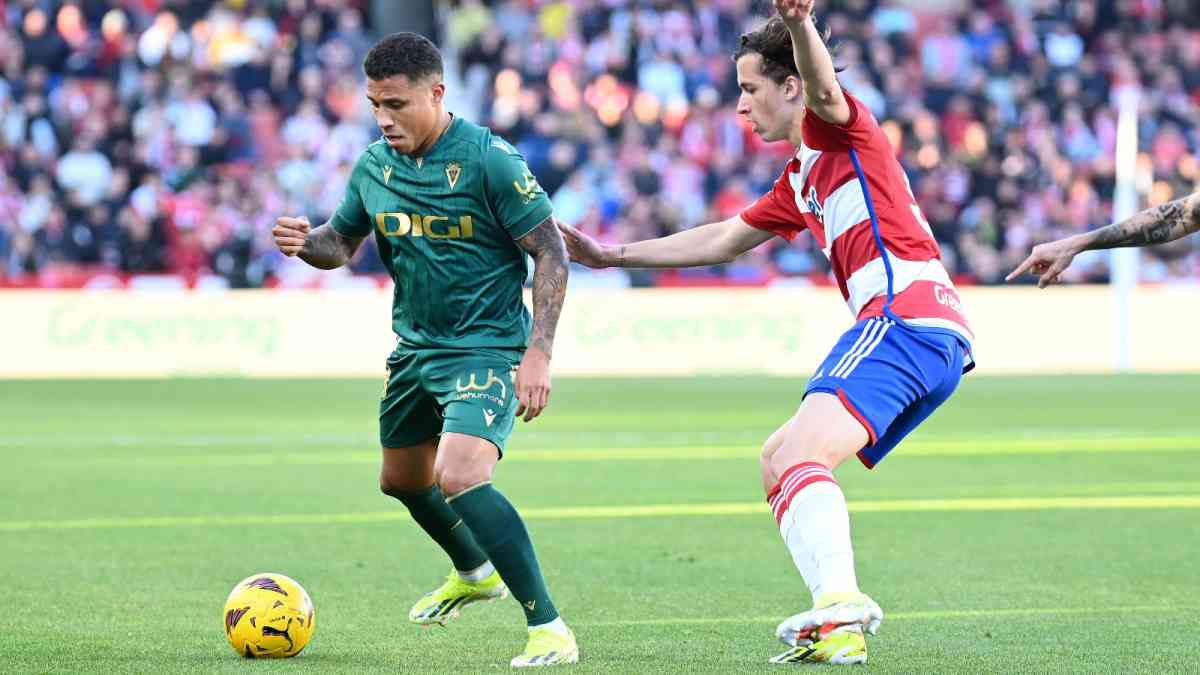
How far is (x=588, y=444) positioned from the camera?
48.3 feet

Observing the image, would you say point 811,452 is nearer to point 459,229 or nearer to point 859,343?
point 859,343

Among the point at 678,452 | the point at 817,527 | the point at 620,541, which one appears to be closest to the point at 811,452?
the point at 817,527

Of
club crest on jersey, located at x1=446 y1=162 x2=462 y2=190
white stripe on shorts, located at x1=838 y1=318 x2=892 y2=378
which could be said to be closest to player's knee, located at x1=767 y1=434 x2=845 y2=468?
white stripe on shorts, located at x1=838 y1=318 x2=892 y2=378

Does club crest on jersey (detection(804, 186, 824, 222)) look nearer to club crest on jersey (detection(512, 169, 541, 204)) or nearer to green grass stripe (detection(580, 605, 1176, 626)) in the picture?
club crest on jersey (detection(512, 169, 541, 204))

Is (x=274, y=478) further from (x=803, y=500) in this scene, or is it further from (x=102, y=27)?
(x=102, y=27)

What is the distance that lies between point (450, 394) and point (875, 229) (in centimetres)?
151

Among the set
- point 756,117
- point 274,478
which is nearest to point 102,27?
point 274,478

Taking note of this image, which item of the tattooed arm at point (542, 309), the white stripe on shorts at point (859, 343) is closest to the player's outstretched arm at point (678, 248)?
the tattooed arm at point (542, 309)

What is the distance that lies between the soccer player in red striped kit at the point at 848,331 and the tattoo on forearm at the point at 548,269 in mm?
778

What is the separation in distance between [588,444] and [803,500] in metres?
8.98

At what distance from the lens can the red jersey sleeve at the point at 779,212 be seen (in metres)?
6.74

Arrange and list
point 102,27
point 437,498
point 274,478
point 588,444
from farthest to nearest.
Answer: point 102,27, point 588,444, point 274,478, point 437,498

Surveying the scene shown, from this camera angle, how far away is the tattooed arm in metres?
6.10

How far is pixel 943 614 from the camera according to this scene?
7.05 m
